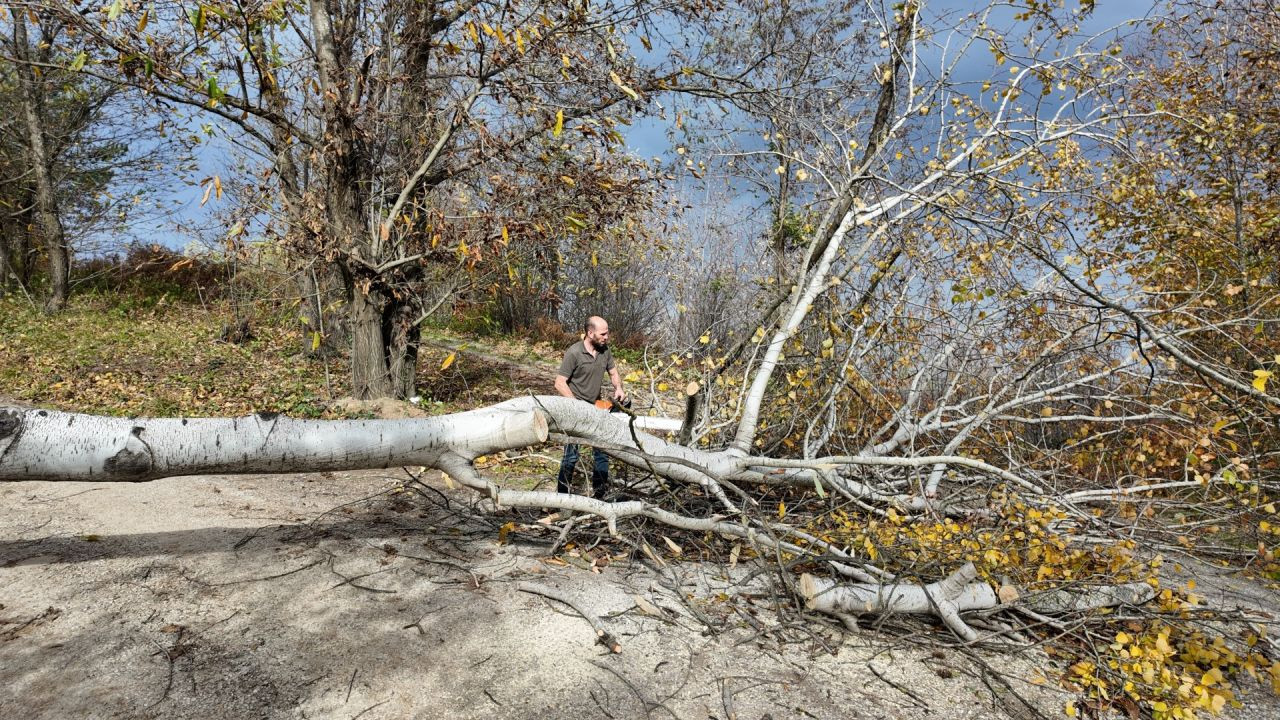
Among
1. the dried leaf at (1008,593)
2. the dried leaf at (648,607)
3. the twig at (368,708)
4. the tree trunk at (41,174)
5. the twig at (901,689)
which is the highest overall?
the tree trunk at (41,174)

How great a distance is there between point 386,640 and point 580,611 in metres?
0.91

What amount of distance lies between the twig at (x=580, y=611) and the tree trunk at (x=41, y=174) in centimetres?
1484

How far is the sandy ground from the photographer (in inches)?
106

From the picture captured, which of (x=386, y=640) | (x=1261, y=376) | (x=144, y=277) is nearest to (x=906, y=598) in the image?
(x=1261, y=376)

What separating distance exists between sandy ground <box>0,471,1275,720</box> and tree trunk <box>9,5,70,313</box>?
40.5ft

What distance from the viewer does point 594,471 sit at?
4906 millimetres

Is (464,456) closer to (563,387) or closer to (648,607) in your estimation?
(648,607)

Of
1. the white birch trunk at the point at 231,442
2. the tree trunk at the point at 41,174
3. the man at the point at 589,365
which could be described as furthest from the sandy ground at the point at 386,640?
the tree trunk at the point at 41,174

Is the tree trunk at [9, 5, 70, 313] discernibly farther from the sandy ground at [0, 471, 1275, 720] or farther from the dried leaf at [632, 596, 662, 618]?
the dried leaf at [632, 596, 662, 618]

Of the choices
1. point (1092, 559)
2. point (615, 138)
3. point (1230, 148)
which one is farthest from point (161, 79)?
point (1230, 148)

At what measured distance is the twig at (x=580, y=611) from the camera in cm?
319

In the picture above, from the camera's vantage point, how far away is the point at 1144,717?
3164mm

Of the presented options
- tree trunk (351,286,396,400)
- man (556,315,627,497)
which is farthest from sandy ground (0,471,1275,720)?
tree trunk (351,286,396,400)

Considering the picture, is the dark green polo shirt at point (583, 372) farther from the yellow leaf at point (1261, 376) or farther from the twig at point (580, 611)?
the yellow leaf at point (1261, 376)
